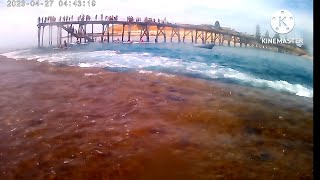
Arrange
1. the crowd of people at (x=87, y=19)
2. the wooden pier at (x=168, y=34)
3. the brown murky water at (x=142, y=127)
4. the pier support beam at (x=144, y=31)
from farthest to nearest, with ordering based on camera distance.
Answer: the pier support beam at (x=144, y=31)
the wooden pier at (x=168, y=34)
the crowd of people at (x=87, y=19)
the brown murky water at (x=142, y=127)

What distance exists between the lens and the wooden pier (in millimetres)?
3385

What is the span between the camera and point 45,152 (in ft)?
9.68

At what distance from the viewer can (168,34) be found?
3.49 m

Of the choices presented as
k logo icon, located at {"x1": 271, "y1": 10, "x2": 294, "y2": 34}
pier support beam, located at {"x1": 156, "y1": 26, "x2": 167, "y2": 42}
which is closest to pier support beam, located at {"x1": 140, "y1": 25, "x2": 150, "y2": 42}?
pier support beam, located at {"x1": 156, "y1": 26, "x2": 167, "y2": 42}

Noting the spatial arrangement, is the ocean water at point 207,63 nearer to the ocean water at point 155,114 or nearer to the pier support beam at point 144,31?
the ocean water at point 155,114

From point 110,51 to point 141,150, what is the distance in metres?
1.05

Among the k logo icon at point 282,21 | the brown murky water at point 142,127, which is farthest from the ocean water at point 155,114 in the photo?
the k logo icon at point 282,21

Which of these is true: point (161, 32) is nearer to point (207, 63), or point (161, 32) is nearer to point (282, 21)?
point (207, 63)

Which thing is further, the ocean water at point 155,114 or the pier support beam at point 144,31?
the pier support beam at point 144,31

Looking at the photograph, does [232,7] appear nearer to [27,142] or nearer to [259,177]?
[259,177]

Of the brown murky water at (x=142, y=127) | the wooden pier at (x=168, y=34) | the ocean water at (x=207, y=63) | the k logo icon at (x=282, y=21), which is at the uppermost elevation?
the k logo icon at (x=282, y=21)

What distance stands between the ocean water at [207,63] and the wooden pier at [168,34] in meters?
0.07

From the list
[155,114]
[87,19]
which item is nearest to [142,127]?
[155,114]

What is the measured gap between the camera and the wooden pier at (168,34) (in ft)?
11.1
